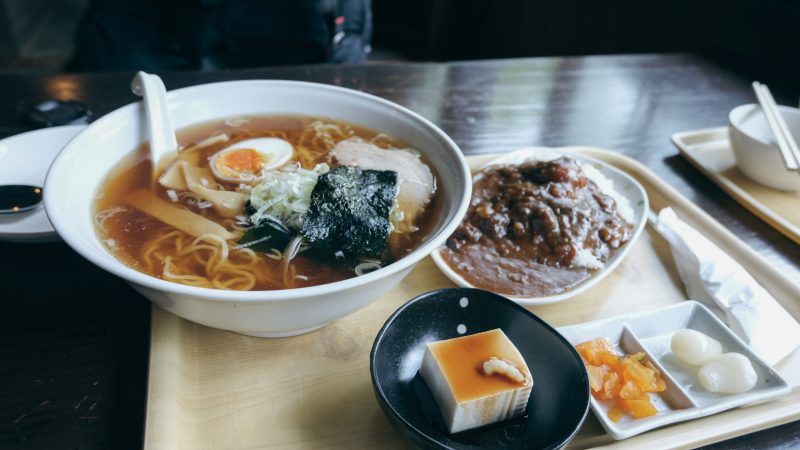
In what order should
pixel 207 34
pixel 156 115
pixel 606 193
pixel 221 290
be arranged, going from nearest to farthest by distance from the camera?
pixel 221 290 → pixel 156 115 → pixel 606 193 → pixel 207 34

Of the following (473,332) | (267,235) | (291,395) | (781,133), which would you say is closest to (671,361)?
(473,332)

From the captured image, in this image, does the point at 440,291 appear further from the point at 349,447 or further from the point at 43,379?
the point at 43,379

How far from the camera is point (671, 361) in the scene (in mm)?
1213

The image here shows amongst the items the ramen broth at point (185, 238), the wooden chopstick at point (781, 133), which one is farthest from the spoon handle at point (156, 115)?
the wooden chopstick at point (781, 133)

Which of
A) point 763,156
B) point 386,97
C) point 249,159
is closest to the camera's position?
point 249,159

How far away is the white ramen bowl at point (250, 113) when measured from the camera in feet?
2.93

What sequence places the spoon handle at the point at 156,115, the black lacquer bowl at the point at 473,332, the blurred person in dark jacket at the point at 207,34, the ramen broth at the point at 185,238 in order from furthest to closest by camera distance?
the blurred person in dark jacket at the point at 207,34, the spoon handle at the point at 156,115, the ramen broth at the point at 185,238, the black lacquer bowl at the point at 473,332

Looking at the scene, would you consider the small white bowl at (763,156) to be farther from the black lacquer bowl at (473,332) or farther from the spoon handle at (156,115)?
the spoon handle at (156,115)

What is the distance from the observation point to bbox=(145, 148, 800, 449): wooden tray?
38.5 inches

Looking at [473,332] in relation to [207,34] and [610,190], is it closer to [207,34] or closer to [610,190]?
[610,190]

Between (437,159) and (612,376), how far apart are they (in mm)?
623

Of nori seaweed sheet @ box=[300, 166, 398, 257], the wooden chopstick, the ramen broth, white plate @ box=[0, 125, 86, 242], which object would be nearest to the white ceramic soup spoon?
white plate @ box=[0, 125, 86, 242]

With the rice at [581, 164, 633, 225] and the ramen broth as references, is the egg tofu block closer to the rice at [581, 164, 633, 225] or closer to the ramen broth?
the ramen broth

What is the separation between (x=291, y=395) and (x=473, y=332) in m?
0.42
